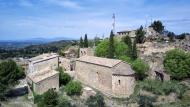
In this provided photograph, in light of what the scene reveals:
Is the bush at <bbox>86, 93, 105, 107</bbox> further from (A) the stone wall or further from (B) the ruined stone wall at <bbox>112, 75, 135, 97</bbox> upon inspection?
(A) the stone wall

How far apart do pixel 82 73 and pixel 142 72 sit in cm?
1323

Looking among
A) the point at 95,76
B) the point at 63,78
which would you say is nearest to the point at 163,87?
the point at 95,76

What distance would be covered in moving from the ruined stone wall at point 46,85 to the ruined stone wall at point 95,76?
7376 mm

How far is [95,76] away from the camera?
52750mm

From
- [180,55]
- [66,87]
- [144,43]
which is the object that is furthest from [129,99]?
[144,43]

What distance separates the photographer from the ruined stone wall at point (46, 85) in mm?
48500

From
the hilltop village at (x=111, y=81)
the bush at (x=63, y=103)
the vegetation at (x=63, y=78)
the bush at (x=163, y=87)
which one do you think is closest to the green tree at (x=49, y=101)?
the hilltop village at (x=111, y=81)

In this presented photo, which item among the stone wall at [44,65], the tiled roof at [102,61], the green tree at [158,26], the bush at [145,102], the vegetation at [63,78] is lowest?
the bush at [145,102]

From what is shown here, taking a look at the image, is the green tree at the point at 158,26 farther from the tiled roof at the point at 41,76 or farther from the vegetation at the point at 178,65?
the tiled roof at the point at 41,76

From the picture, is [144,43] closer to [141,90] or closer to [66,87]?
[141,90]

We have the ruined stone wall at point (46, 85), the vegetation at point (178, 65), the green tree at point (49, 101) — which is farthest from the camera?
the vegetation at point (178, 65)

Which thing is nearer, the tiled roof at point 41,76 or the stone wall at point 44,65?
the tiled roof at point 41,76

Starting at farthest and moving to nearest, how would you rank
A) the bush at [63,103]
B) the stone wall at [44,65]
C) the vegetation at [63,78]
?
the stone wall at [44,65]
the vegetation at [63,78]
the bush at [63,103]

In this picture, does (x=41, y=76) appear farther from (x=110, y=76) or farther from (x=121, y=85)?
(x=121, y=85)
